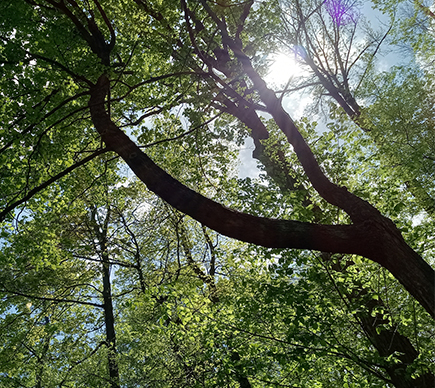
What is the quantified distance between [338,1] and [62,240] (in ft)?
46.2

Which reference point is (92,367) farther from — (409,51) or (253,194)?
(409,51)

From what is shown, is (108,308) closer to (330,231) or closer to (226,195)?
(226,195)

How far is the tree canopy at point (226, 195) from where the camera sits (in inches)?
144

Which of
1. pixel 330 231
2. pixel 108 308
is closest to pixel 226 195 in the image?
pixel 330 231

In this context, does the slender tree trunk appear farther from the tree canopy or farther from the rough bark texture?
the rough bark texture

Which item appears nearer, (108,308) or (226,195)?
(226,195)

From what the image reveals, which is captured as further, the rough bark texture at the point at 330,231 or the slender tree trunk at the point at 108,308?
the slender tree trunk at the point at 108,308

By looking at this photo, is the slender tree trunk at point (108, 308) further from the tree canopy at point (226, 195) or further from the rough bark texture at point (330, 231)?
the rough bark texture at point (330, 231)

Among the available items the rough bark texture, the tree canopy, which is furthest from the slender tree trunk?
the rough bark texture

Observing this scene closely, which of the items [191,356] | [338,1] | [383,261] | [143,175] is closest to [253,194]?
[143,175]

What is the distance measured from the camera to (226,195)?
627 cm

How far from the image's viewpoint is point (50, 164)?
7.39 m

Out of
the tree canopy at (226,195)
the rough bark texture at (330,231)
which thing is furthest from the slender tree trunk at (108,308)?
the rough bark texture at (330,231)

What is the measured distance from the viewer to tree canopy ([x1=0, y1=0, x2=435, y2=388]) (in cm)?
367
